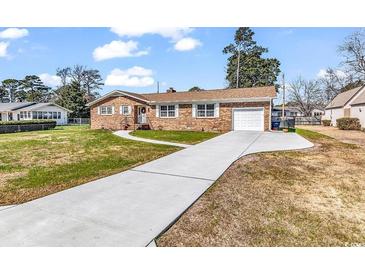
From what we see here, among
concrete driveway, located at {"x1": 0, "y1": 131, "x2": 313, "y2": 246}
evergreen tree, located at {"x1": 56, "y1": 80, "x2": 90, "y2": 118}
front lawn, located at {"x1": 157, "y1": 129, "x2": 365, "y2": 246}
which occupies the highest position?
evergreen tree, located at {"x1": 56, "y1": 80, "x2": 90, "y2": 118}

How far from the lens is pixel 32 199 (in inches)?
173

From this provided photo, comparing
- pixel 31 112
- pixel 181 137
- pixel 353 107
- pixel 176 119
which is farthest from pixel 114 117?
pixel 353 107

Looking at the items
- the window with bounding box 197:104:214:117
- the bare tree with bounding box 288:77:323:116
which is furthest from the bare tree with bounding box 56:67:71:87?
the bare tree with bounding box 288:77:323:116

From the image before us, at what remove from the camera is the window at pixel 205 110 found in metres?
19.7

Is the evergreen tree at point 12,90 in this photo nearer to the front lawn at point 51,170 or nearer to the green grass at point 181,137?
the green grass at point 181,137

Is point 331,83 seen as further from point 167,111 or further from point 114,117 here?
point 114,117

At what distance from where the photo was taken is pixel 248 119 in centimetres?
1859

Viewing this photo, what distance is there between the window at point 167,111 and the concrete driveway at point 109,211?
15240mm

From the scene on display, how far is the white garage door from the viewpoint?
60.0 ft

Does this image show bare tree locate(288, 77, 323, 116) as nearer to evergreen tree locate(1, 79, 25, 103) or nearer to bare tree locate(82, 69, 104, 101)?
bare tree locate(82, 69, 104, 101)

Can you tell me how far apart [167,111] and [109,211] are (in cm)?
1791

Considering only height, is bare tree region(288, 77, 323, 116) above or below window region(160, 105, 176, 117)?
above

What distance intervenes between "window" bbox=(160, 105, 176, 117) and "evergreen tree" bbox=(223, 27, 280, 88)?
23.7 meters
